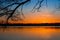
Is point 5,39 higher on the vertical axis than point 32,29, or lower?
lower

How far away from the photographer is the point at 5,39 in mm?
1695

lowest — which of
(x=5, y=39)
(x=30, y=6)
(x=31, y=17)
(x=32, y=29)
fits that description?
(x=5, y=39)

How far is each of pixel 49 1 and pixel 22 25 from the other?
1.34ft

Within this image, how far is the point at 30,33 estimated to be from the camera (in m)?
1.67

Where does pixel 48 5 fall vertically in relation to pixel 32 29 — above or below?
above

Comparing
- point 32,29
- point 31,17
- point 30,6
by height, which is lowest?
point 32,29

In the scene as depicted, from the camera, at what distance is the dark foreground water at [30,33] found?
1.65 metres

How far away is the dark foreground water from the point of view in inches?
64.8

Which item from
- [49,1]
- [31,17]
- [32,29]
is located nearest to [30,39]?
[32,29]

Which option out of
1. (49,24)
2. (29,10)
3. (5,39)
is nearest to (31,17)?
(29,10)

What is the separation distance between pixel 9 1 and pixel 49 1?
1.51 ft

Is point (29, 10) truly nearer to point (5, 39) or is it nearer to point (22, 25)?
point (22, 25)

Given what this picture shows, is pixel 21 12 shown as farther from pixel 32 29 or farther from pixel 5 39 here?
pixel 5 39

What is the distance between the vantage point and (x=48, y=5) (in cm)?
165
